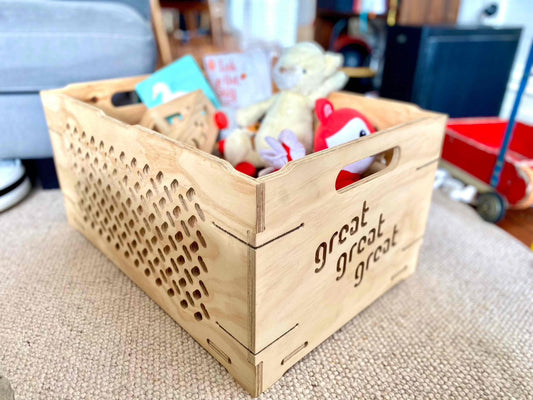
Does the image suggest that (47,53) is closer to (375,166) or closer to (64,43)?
(64,43)

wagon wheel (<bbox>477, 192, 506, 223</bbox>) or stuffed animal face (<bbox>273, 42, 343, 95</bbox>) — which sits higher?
stuffed animal face (<bbox>273, 42, 343, 95</bbox>)

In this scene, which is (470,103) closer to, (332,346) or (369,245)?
(369,245)

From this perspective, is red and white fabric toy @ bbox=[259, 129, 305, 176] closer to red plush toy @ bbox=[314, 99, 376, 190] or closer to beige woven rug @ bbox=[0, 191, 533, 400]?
red plush toy @ bbox=[314, 99, 376, 190]

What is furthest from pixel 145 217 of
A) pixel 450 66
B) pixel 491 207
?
pixel 450 66

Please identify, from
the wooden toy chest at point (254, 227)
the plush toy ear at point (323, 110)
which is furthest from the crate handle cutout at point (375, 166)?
the plush toy ear at point (323, 110)

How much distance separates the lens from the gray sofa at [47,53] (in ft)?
2.85

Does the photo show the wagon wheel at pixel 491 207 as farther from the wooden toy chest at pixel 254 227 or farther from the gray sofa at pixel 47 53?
the gray sofa at pixel 47 53

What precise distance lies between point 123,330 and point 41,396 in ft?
0.45

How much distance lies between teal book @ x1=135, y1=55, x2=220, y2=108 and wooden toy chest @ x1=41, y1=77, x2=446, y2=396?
18 centimetres

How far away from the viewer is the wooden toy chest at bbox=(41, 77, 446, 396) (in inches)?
17.5

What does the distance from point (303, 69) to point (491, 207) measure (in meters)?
0.57

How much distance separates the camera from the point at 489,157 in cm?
106

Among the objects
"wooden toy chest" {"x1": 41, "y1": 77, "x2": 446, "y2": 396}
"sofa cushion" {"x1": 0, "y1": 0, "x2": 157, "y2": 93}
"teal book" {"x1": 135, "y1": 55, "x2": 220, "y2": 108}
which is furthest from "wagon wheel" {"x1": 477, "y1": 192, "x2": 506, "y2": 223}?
"sofa cushion" {"x1": 0, "y1": 0, "x2": 157, "y2": 93}

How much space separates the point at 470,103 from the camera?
1.38 metres
